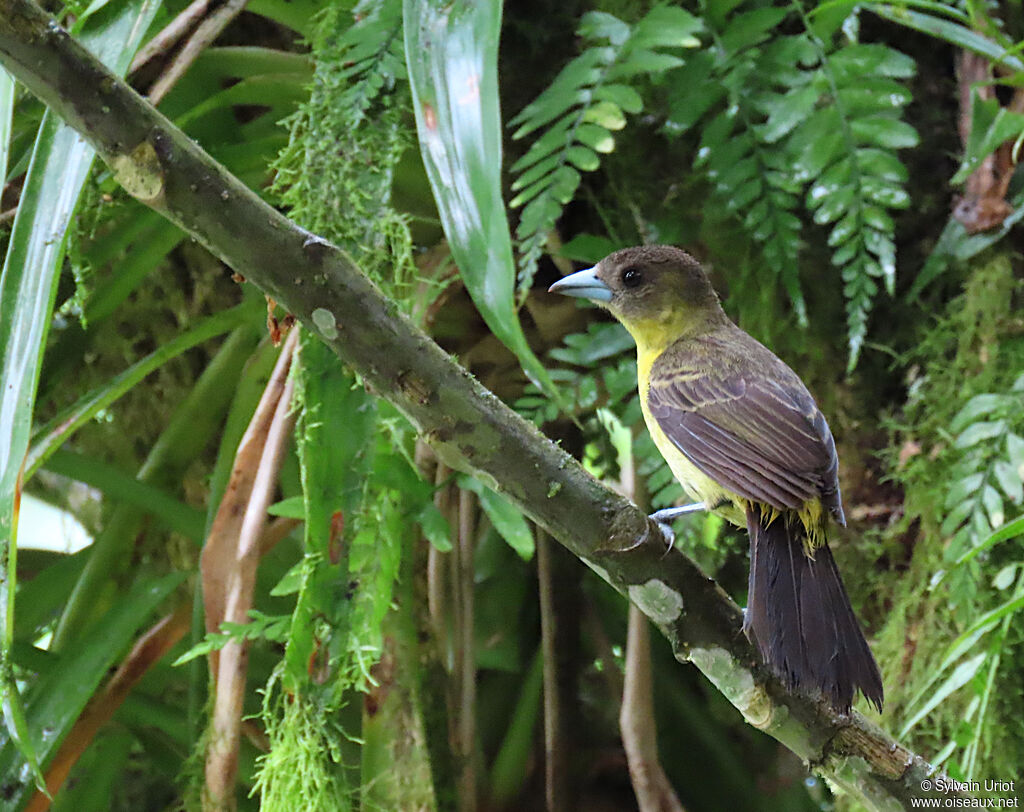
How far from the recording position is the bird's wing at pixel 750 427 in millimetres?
1310

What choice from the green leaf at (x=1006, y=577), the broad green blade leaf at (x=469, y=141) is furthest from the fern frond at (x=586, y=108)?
the green leaf at (x=1006, y=577)

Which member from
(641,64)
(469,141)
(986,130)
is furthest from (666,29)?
(469,141)

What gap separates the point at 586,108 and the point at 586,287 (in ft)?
0.93

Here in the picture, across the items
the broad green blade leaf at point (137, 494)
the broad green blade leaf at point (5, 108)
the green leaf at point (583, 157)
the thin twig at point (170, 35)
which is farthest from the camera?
the broad green blade leaf at point (137, 494)

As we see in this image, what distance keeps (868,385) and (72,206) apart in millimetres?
1607

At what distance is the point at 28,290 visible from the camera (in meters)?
1.03

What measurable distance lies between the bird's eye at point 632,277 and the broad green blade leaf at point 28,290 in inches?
33.4

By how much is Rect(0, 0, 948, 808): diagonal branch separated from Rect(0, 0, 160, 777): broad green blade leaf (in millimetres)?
281

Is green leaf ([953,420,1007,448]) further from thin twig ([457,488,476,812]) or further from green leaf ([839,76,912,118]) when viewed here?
thin twig ([457,488,476,812])

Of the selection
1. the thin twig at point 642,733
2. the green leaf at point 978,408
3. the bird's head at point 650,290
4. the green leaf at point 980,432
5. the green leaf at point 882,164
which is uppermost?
the green leaf at point 882,164

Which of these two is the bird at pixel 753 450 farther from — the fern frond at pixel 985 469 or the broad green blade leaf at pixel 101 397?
the broad green blade leaf at pixel 101 397

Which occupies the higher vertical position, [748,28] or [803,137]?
[748,28]

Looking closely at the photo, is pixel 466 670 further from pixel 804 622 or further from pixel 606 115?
pixel 606 115

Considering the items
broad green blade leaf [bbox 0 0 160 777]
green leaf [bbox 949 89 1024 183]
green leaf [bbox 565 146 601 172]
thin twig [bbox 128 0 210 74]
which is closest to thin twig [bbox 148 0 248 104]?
thin twig [bbox 128 0 210 74]
